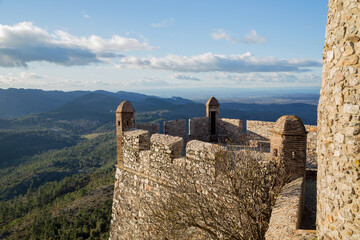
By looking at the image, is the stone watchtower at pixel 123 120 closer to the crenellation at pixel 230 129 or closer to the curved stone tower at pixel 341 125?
the crenellation at pixel 230 129

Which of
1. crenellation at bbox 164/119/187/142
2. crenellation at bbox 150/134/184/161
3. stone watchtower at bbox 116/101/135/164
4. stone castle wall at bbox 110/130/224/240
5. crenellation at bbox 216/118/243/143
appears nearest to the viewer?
stone castle wall at bbox 110/130/224/240

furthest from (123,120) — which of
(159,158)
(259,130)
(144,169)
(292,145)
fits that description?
(259,130)

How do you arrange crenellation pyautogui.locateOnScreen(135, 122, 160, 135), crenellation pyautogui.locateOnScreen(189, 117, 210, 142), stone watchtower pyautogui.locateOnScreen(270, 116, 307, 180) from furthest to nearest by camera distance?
crenellation pyautogui.locateOnScreen(189, 117, 210, 142) < crenellation pyautogui.locateOnScreen(135, 122, 160, 135) < stone watchtower pyautogui.locateOnScreen(270, 116, 307, 180)

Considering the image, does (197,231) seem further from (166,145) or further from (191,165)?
(166,145)

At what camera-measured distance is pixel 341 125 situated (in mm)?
2658

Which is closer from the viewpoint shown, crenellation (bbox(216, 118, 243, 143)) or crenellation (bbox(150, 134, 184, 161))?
crenellation (bbox(150, 134, 184, 161))

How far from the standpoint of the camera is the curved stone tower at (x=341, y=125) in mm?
2490

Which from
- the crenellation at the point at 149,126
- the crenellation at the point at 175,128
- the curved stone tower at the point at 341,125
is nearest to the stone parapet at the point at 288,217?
the curved stone tower at the point at 341,125

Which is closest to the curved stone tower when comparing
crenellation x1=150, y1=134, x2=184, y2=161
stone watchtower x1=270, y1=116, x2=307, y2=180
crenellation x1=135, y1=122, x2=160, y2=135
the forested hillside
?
stone watchtower x1=270, y1=116, x2=307, y2=180

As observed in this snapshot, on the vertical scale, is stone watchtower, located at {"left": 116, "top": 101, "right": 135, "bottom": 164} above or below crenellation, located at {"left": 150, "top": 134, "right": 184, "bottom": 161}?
above

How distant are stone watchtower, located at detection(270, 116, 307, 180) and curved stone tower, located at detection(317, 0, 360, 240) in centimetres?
310

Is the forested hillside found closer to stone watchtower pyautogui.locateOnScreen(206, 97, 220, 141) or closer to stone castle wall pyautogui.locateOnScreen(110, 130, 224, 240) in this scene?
stone watchtower pyautogui.locateOnScreen(206, 97, 220, 141)

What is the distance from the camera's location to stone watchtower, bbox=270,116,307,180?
6059 mm

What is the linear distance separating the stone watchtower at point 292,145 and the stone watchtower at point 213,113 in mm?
8293
